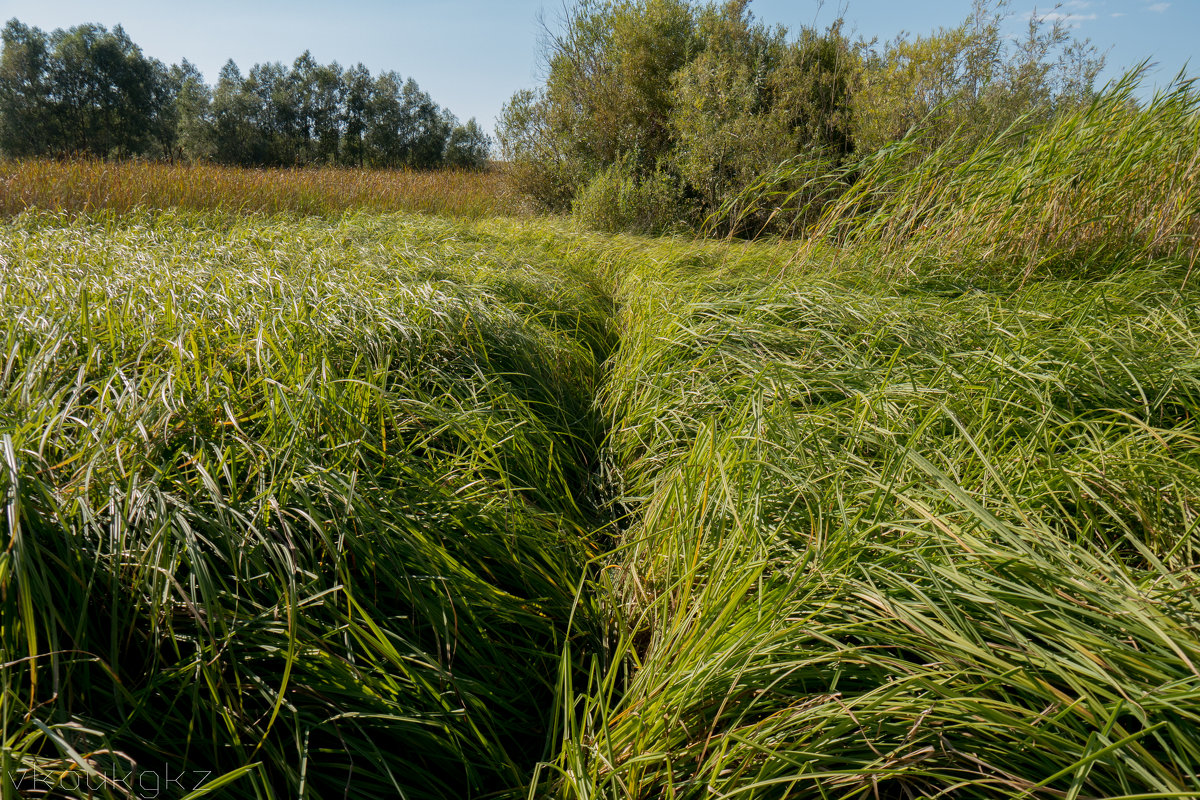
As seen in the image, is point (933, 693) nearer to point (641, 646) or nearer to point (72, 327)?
point (641, 646)

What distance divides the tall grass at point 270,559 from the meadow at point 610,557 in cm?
1

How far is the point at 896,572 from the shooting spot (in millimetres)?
1065

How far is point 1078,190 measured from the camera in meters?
2.71

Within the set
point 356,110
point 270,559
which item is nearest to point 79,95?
point 356,110

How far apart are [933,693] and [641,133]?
28.7 ft

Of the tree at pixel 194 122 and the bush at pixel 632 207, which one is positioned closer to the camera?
the bush at pixel 632 207

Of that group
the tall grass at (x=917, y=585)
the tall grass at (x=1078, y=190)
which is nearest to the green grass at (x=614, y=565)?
the tall grass at (x=917, y=585)

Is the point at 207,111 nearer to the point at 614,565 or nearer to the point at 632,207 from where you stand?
the point at 632,207

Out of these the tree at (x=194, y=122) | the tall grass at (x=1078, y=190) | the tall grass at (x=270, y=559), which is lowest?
the tall grass at (x=270, y=559)

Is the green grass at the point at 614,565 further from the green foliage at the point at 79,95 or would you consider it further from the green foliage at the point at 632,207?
the green foliage at the point at 79,95

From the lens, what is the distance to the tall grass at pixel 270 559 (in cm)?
94

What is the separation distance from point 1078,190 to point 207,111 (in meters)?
34.3

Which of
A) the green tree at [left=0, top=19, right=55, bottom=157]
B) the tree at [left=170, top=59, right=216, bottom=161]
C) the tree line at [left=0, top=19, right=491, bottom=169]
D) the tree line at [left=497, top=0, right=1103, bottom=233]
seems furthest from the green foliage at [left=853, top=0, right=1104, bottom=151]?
the green tree at [left=0, top=19, right=55, bottom=157]

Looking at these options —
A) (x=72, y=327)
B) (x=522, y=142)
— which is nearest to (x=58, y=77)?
(x=522, y=142)
